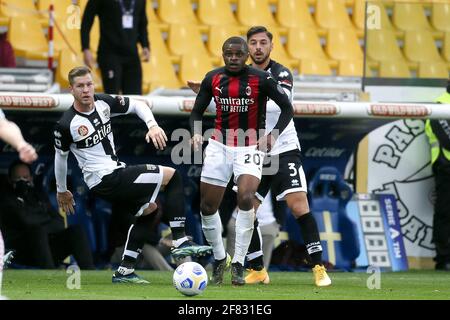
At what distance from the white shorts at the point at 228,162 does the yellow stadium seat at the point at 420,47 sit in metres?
4.97

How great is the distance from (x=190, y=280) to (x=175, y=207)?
4.81ft

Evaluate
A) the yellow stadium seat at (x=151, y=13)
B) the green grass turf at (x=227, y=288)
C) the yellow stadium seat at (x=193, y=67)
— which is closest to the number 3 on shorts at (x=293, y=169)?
the green grass turf at (x=227, y=288)

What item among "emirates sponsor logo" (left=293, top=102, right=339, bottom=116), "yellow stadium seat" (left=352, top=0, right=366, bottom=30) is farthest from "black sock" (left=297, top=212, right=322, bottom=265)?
"yellow stadium seat" (left=352, top=0, right=366, bottom=30)

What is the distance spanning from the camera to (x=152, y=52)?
629 inches

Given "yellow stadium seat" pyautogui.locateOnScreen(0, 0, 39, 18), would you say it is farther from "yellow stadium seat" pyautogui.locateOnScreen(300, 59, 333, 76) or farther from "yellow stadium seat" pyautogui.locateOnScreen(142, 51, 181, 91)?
"yellow stadium seat" pyautogui.locateOnScreen(300, 59, 333, 76)

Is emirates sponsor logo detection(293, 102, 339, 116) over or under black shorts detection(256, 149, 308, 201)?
over

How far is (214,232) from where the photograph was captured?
10.4 meters

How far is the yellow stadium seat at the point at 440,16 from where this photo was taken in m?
15.1

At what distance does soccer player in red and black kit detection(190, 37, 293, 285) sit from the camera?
1001 centimetres

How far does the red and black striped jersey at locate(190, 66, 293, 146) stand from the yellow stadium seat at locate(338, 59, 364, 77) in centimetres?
679

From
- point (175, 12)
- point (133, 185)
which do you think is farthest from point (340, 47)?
point (133, 185)

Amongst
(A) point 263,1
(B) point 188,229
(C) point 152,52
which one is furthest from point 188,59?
(B) point 188,229

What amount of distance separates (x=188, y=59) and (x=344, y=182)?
334cm

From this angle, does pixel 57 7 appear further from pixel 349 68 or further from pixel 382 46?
pixel 382 46
